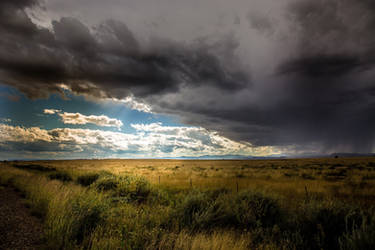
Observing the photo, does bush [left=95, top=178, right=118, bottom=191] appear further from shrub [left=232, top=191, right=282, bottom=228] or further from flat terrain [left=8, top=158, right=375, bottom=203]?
shrub [left=232, top=191, right=282, bottom=228]

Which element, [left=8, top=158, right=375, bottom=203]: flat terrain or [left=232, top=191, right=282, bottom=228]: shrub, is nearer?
[left=232, top=191, right=282, bottom=228]: shrub

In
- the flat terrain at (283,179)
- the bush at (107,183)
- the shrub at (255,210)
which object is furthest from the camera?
the flat terrain at (283,179)

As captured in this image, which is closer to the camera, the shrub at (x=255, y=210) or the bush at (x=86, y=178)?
the shrub at (x=255, y=210)

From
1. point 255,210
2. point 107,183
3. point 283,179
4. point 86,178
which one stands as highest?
point 255,210

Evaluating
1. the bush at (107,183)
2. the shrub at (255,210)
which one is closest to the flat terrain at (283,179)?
the shrub at (255,210)

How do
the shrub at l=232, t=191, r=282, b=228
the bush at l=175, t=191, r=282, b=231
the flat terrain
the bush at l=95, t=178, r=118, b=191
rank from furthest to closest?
the flat terrain, the bush at l=95, t=178, r=118, b=191, the shrub at l=232, t=191, r=282, b=228, the bush at l=175, t=191, r=282, b=231

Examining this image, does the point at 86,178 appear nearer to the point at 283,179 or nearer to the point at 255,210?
the point at 255,210

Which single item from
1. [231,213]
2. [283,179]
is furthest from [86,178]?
[283,179]

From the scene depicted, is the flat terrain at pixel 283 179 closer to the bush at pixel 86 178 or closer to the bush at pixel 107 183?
the bush at pixel 86 178

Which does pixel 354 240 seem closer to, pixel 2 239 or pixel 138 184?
pixel 2 239

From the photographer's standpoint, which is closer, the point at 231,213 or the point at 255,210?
the point at 231,213

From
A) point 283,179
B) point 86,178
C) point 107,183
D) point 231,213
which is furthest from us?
point 283,179

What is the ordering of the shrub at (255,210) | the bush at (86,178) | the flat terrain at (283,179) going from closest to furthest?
the shrub at (255,210) < the flat terrain at (283,179) < the bush at (86,178)

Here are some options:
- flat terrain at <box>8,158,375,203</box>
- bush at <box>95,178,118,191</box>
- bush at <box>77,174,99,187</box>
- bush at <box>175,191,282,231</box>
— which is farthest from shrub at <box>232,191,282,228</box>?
bush at <box>77,174,99,187</box>
